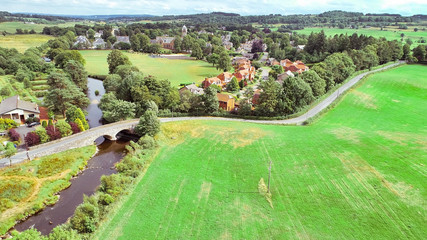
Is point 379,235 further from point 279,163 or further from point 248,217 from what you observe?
point 279,163

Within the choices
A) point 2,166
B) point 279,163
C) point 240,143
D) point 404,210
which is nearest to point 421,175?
point 404,210

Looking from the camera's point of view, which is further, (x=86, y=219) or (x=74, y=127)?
(x=74, y=127)

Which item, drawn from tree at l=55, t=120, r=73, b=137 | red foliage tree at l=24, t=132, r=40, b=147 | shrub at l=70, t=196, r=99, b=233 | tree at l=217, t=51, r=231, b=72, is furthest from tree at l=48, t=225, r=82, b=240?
tree at l=217, t=51, r=231, b=72

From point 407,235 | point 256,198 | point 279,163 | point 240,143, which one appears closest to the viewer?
point 407,235

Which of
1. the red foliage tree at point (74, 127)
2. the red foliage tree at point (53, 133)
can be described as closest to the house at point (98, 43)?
the red foliage tree at point (74, 127)

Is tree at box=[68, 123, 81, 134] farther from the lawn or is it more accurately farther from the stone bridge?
Result: the lawn

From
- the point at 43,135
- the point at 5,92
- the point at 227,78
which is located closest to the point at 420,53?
the point at 227,78

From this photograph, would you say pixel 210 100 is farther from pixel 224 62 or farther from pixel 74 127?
pixel 224 62
